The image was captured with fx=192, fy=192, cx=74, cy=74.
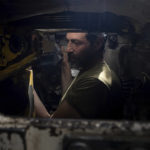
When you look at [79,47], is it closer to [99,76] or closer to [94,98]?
[99,76]

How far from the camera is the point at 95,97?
155 centimetres

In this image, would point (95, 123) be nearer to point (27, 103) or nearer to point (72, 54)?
point (27, 103)

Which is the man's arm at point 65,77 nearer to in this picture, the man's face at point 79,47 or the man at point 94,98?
the man's face at point 79,47

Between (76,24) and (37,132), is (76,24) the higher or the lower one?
the higher one

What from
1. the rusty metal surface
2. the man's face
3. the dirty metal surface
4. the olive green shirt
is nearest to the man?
the olive green shirt

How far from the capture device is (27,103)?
161cm

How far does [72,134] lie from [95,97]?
3.07ft

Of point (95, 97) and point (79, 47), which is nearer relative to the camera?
point (95, 97)

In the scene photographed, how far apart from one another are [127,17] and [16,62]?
808mm

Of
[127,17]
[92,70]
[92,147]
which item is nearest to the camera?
[92,147]

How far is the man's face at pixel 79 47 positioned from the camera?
6.47 feet

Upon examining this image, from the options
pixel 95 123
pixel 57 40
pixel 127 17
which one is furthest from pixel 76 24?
pixel 57 40

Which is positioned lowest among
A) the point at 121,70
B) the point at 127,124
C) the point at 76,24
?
the point at 121,70

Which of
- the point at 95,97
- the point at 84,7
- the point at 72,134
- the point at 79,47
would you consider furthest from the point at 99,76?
the point at 72,134
